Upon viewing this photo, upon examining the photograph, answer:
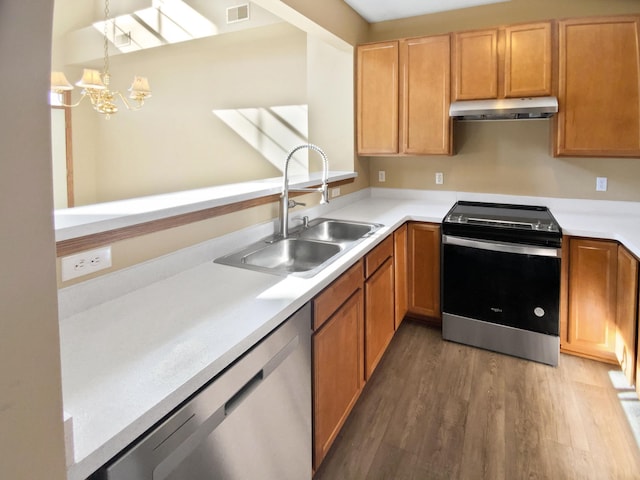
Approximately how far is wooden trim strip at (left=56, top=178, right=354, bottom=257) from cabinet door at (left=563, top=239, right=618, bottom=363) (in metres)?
2.05

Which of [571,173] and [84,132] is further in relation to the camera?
[84,132]

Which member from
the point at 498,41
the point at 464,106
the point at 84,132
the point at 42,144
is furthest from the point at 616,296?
the point at 84,132

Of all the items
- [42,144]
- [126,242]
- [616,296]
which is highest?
[42,144]

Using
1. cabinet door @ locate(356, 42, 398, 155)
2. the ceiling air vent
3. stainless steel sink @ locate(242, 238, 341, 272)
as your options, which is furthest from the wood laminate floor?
→ the ceiling air vent

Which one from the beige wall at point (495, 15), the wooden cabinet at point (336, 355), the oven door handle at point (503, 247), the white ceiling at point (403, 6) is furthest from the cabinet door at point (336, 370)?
the beige wall at point (495, 15)

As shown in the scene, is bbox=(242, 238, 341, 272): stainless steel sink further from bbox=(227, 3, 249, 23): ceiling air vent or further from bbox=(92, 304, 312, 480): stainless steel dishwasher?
bbox=(227, 3, 249, 23): ceiling air vent

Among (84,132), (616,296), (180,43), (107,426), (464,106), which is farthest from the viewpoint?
(84,132)

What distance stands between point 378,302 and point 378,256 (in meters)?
0.28

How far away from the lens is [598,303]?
2.65 meters

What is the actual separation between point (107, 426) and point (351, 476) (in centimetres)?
137

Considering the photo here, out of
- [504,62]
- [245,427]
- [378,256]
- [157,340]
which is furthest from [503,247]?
[157,340]

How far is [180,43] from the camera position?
15.7 ft

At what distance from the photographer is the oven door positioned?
2.66m

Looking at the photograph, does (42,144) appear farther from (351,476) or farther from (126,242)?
(351,476)
